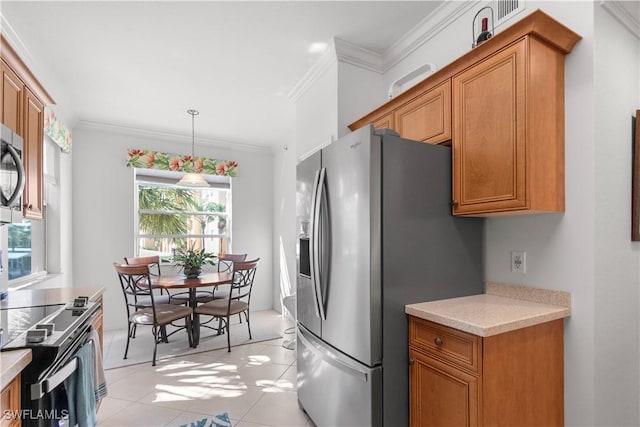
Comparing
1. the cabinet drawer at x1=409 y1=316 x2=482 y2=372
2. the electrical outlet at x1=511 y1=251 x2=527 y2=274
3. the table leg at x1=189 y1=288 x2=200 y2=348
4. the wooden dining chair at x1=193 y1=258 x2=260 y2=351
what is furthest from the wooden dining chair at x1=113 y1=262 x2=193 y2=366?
the electrical outlet at x1=511 y1=251 x2=527 y2=274

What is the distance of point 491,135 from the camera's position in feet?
5.30

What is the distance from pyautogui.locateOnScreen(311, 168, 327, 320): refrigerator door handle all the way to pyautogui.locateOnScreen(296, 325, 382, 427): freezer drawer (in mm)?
267

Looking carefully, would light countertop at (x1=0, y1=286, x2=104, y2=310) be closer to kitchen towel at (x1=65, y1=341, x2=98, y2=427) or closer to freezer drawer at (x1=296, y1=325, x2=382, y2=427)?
kitchen towel at (x1=65, y1=341, x2=98, y2=427)

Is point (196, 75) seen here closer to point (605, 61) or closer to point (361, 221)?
point (361, 221)

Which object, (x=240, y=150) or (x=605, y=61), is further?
(x=240, y=150)

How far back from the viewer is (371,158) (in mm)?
1628

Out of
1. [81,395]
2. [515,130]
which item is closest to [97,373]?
[81,395]

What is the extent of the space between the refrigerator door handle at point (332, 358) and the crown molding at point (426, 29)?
223 centimetres

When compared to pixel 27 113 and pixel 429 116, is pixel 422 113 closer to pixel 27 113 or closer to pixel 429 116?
pixel 429 116

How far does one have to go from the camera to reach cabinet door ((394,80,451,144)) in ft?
6.09

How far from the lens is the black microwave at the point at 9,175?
150cm

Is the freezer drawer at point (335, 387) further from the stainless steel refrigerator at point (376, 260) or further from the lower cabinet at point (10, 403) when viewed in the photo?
the lower cabinet at point (10, 403)

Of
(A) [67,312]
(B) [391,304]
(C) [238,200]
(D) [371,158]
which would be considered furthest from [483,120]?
(C) [238,200]

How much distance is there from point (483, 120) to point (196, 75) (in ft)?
8.40
